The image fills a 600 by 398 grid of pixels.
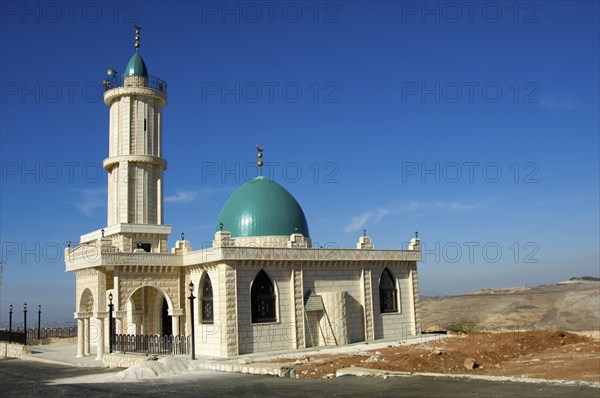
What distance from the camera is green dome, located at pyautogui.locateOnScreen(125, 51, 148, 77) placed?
1266 inches

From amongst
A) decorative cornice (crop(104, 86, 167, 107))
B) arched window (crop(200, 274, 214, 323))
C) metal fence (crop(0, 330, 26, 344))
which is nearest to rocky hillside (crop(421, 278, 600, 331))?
arched window (crop(200, 274, 214, 323))

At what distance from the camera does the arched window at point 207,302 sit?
2772 centimetres

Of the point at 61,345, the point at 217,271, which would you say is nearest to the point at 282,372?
the point at 217,271

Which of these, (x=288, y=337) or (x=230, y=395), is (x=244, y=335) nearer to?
(x=288, y=337)

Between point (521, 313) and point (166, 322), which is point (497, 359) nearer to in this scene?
point (166, 322)

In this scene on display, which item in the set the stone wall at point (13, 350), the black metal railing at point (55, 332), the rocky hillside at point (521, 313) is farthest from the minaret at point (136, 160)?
the rocky hillside at point (521, 313)

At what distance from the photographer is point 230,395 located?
15.8 meters

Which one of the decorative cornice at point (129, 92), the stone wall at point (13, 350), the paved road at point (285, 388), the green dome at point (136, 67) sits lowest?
the stone wall at point (13, 350)

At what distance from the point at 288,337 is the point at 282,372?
29.4 ft

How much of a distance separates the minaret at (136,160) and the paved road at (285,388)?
10356 mm

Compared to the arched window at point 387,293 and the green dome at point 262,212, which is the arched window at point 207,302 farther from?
the arched window at point 387,293

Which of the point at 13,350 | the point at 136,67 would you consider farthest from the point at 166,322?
the point at 136,67

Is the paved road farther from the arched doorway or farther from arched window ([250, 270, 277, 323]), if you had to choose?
the arched doorway

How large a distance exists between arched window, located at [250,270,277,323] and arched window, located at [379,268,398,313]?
21.9ft
